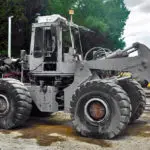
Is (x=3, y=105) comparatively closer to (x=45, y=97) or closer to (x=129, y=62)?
(x=45, y=97)

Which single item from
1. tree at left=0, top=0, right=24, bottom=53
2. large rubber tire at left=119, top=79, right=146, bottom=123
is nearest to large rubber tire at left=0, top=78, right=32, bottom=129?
large rubber tire at left=119, top=79, right=146, bottom=123

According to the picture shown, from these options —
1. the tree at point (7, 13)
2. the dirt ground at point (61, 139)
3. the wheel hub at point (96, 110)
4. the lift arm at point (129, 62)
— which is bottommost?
the dirt ground at point (61, 139)

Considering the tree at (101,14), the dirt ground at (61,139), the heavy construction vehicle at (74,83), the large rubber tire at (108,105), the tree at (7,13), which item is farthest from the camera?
the tree at (101,14)

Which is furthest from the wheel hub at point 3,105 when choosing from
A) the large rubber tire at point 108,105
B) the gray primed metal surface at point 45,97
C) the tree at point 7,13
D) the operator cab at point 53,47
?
the tree at point 7,13

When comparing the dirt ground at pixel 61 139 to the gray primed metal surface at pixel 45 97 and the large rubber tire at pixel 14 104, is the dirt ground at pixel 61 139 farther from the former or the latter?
the gray primed metal surface at pixel 45 97

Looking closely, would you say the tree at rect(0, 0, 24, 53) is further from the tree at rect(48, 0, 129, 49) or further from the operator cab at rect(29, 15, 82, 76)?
the operator cab at rect(29, 15, 82, 76)

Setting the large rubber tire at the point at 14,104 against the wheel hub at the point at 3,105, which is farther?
the wheel hub at the point at 3,105

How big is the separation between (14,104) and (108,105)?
2485 millimetres

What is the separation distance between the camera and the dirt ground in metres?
7.09

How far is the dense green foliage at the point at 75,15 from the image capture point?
26531 mm

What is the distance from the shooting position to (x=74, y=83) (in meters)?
9.19

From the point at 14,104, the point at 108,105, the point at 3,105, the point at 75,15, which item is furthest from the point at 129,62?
the point at 75,15

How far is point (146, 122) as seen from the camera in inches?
396

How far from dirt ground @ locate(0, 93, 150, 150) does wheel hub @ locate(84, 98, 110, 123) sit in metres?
0.50
